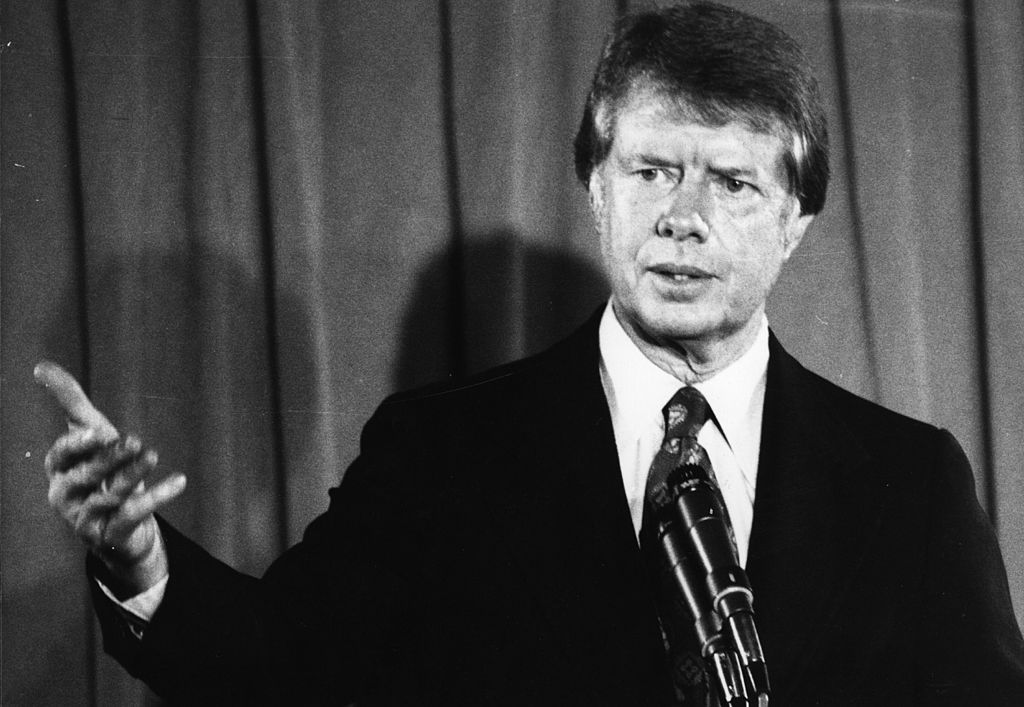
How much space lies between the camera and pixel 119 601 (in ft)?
3.41

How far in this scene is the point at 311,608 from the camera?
46.4 inches

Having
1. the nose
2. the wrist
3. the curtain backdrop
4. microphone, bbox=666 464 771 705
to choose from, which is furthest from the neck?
the wrist

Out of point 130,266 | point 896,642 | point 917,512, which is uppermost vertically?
point 130,266

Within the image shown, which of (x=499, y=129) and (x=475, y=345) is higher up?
(x=499, y=129)

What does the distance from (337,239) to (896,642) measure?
89 cm

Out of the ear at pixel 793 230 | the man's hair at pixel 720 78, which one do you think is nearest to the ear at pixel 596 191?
the man's hair at pixel 720 78

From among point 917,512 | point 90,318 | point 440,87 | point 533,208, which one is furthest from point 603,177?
point 90,318

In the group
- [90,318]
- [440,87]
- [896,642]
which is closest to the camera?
[896,642]

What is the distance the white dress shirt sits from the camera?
4.14 feet

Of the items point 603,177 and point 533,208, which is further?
point 533,208

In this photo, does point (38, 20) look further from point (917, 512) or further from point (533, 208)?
point (917, 512)

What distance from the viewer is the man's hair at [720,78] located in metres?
1.26

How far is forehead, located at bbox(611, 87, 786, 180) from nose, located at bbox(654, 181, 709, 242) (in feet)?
0.13

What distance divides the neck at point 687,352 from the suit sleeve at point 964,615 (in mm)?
322
